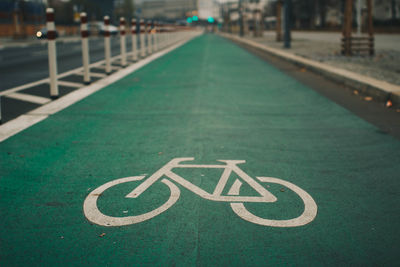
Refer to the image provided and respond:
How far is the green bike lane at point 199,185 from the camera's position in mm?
2725

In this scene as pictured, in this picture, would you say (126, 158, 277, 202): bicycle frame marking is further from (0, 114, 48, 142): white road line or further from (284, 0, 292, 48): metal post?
(284, 0, 292, 48): metal post

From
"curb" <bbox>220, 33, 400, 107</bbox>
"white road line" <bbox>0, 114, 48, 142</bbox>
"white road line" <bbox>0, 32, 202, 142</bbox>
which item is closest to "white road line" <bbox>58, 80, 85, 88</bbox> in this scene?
"white road line" <bbox>0, 32, 202, 142</bbox>

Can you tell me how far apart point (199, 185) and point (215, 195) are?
259 millimetres

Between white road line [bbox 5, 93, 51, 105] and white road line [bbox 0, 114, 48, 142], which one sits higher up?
white road line [bbox 5, 93, 51, 105]

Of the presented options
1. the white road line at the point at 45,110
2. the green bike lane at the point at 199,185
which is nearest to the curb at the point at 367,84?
the green bike lane at the point at 199,185

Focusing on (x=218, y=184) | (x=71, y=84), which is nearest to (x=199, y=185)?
(x=218, y=184)

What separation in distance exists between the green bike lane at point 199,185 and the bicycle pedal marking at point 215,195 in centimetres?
5

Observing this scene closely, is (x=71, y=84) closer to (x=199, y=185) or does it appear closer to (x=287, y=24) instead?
(x=199, y=185)

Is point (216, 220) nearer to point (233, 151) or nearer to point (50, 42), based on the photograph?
point (233, 151)

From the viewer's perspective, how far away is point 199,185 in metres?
3.82

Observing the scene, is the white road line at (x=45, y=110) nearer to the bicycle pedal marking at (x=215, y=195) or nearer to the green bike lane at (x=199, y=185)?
the green bike lane at (x=199, y=185)

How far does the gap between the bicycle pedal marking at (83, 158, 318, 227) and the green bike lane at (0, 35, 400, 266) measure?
0.05m

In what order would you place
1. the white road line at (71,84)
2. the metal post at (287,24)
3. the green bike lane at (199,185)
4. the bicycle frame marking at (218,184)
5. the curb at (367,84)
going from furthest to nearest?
the metal post at (287,24) → the white road line at (71,84) → the curb at (367,84) → the bicycle frame marking at (218,184) → the green bike lane at (199,185)

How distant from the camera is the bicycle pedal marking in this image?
3150 mm
